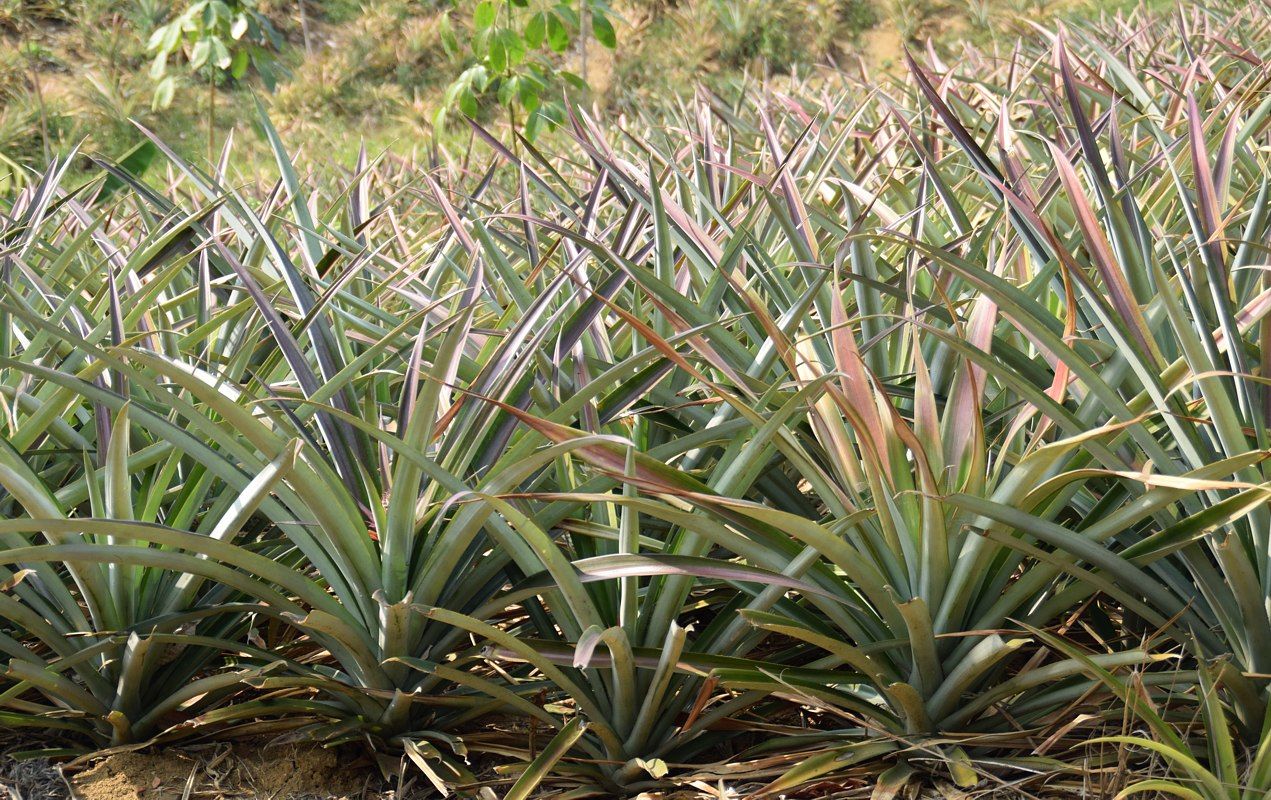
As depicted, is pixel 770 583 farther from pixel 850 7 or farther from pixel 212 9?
pixel 850 7

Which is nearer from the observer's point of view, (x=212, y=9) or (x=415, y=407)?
(x=415, y=407)

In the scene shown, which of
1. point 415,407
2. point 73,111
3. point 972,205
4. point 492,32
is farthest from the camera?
point 73,111

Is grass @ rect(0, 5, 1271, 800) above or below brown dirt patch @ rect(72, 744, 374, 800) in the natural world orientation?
above

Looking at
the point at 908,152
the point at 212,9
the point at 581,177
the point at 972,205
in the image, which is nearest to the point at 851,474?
the point at 972,205

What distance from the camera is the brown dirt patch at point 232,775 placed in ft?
2.65

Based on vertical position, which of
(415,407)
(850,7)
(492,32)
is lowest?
(850,7)

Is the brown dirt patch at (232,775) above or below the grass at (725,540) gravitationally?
below

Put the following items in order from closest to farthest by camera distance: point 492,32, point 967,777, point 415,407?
point 967,777
point 415,407
point 492,32

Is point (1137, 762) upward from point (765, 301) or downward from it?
downward

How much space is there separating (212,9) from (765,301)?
6.43ft

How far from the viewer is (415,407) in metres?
0.81

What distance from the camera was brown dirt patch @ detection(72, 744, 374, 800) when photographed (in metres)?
0.81

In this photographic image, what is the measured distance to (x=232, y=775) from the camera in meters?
0.83

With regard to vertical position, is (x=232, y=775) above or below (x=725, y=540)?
below
